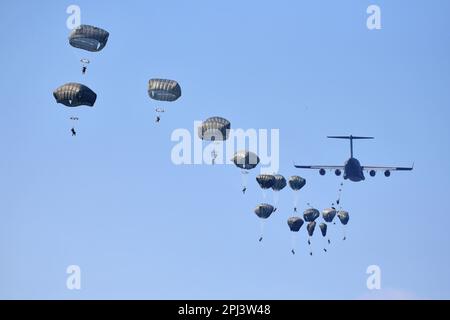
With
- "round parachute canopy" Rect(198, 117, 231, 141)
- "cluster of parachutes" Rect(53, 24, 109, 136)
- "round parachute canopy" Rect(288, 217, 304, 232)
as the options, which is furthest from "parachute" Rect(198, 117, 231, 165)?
"round parachute canopy" Rect(288, 217, 304, 232)

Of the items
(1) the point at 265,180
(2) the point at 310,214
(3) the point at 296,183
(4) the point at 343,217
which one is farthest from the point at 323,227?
(1) the point at 265,180

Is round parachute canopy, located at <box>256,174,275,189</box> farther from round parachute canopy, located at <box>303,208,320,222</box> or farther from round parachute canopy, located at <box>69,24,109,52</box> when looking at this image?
round parachute canopy, located at <box>69,24,109,52</box>

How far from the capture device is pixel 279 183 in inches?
5015

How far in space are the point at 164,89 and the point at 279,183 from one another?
1162 inches

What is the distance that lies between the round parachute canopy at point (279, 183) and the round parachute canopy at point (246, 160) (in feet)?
28.3

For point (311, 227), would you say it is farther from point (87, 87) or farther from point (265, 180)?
point (87, 87)

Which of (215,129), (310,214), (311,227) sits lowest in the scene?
(311,227)

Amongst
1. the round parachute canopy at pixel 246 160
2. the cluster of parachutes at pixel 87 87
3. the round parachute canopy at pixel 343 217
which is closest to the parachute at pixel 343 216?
the round parachute canopy at pixel 343 217

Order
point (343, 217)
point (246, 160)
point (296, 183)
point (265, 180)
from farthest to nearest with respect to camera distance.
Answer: point (343, 217), point (296, 183), point (265, 180), point (246, 160)

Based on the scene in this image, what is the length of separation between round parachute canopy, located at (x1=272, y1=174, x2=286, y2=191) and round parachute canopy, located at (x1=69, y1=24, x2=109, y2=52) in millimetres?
34770

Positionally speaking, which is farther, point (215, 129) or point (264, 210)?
point (264, 210)
